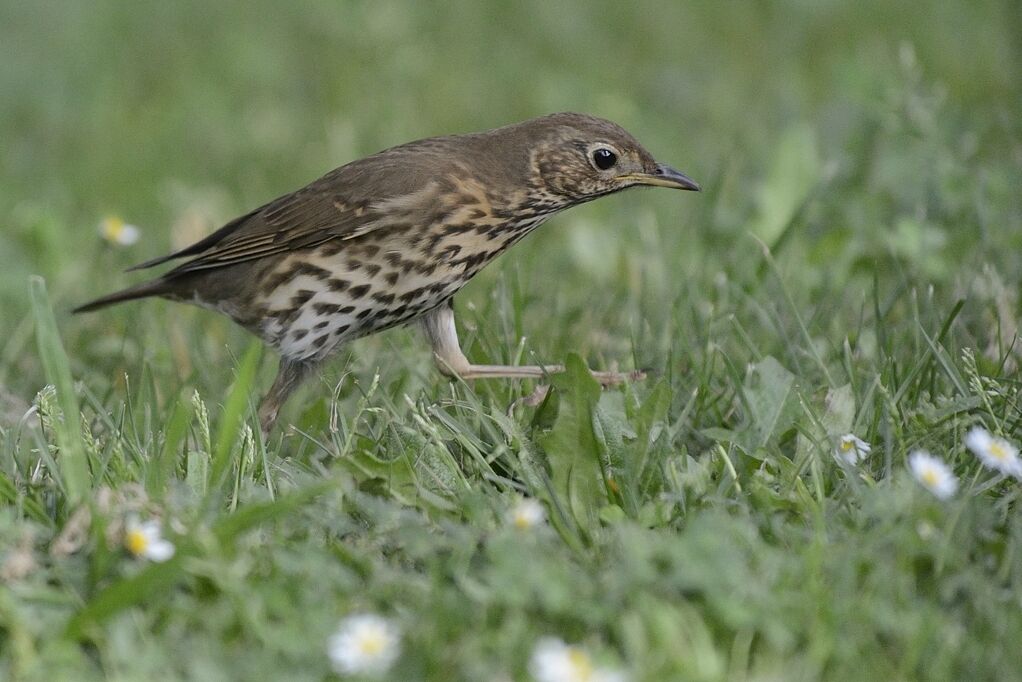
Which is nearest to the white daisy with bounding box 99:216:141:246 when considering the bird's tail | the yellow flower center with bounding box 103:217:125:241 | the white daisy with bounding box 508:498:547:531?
the yellow flower center with bounding box 103:217:125:241

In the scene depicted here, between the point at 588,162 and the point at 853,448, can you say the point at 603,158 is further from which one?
the point at 853,448

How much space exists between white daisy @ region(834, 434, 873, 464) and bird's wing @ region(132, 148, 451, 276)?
158 centimetres

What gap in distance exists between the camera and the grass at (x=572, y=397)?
303 centimetres

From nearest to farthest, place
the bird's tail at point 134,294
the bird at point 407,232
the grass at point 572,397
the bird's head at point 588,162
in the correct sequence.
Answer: the grass at point 572,397
the bird at point 407,232
the bird's head at point 588,162
the bird's tail at point 134,294

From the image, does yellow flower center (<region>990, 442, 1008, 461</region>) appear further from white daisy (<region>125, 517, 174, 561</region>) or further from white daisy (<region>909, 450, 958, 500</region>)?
white daisy (<region>125, 517, 174, 561</region>)

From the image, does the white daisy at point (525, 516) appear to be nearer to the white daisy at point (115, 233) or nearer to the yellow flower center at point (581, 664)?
the yellow flower center at point (581, 664)

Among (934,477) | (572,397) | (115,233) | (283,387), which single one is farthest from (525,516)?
(115,233)

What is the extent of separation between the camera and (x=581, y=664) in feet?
9.16

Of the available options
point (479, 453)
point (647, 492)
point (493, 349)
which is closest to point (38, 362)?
point (493, 349)

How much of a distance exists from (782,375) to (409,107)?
4855mm

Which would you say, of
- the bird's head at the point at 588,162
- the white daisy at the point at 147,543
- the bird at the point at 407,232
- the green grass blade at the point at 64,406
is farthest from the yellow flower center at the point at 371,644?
the bird's head at the point at 588,162

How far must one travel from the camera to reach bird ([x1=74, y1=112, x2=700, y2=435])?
4770 millimetres

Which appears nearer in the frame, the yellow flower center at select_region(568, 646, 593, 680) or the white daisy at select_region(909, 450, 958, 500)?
the yellow flower center at select_region(568, 646, 593, 680)

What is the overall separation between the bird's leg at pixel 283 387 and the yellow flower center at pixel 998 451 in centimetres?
231
